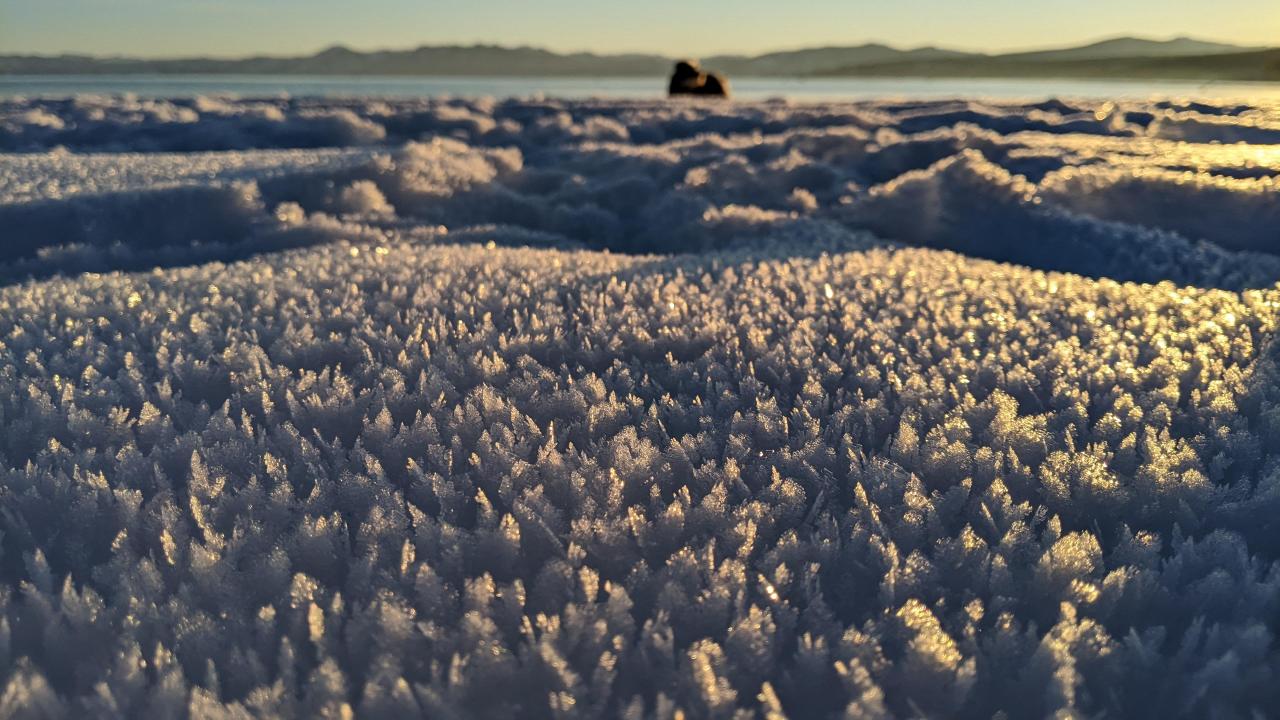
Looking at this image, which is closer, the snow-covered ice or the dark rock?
the snow-covered ice

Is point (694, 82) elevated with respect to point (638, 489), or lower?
elevated

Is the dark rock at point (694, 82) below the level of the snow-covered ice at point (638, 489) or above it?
above

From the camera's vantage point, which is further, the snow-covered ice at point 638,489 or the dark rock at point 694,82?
the dark rock at point 694,82

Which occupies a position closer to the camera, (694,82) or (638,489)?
(638,489)

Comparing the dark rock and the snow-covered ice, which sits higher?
the dark rock

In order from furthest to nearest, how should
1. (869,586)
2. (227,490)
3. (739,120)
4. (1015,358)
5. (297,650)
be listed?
(739,120) < (1015,358) < (227,490) < (869,586) < (297,650)

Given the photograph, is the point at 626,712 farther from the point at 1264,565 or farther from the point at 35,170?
the point at 35,170

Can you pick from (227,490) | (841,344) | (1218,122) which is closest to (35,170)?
(227,490)

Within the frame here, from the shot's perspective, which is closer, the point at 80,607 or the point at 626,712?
the point at 626,712
